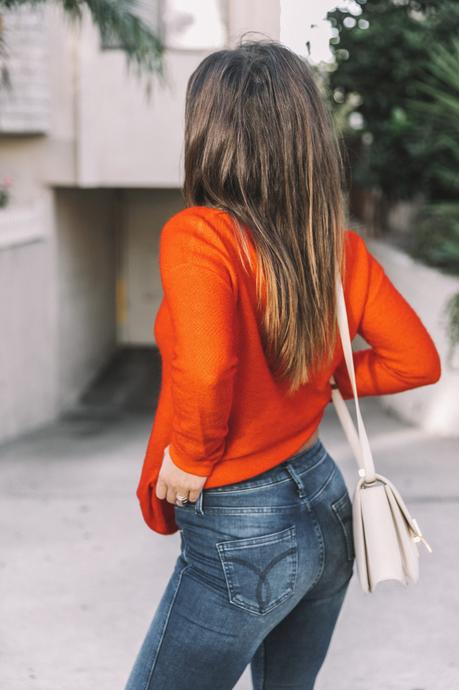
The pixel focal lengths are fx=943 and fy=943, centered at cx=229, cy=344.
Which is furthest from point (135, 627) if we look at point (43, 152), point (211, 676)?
point (43, 152)

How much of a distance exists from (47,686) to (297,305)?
187 centimetres

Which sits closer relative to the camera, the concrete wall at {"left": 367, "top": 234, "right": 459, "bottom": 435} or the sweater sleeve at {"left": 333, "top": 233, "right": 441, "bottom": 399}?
the sweater sleeve at {"left": 333, "top": 233, "right": 441, "bottom": 399}

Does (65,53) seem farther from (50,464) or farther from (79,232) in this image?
(50,464)

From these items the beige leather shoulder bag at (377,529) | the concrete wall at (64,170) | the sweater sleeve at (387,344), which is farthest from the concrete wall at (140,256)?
the beige leather shoulder bag at (377,529)

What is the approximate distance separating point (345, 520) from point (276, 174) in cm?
66

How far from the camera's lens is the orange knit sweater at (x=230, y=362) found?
4.85ft

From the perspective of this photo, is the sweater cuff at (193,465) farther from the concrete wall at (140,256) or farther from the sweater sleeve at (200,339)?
the concrete wall at (140,256)

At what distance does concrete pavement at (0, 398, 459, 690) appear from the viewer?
3.02 metres

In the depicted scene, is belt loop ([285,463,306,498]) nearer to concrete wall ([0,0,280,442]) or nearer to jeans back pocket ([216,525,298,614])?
jeans back pocket ([216,525,298,614])

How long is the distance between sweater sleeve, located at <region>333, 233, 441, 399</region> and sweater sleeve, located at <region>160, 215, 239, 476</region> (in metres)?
0.35

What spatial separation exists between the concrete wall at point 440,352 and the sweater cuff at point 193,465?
4.93 m

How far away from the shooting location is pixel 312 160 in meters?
1.58

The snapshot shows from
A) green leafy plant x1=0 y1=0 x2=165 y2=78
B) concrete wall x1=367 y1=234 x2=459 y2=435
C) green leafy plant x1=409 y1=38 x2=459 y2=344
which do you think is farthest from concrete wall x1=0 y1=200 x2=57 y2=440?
green leafy plant x1=409 y1=38 x2=459 y2=344

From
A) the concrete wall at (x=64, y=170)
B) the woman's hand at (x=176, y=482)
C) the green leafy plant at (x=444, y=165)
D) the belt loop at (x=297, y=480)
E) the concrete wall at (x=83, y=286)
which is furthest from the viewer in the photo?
the concrete wall at (x=83, y=286)
